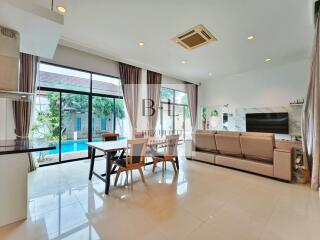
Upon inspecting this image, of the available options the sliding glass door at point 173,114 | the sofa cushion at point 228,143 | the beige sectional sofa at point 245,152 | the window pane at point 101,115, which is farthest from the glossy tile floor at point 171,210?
the sliding glass door at point 173,114

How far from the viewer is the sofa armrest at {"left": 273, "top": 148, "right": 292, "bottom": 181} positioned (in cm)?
315

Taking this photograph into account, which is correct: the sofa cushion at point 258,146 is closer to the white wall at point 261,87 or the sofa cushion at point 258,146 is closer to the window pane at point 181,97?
the white wall at point 261,87

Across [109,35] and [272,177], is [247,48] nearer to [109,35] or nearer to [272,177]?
[272,177]

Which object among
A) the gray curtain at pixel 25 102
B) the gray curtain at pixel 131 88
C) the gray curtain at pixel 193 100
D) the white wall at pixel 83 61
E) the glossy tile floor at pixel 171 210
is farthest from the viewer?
the gray curtain at pixel 193 100

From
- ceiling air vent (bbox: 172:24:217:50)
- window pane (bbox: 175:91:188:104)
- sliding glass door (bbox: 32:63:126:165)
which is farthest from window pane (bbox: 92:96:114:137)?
window pane (bbox: 175:91:188:104)

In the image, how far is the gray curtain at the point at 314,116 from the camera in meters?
2.88

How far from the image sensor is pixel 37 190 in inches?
112

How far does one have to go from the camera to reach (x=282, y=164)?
3.22 meters

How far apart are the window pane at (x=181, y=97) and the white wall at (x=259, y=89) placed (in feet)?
3.01

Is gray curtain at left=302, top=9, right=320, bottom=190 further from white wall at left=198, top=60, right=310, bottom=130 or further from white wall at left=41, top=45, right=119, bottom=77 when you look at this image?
white wall at left=41, top=45, right=119, bottom=77

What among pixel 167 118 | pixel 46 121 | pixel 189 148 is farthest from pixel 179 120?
pixel 46 121

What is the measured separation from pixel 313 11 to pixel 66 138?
6281 millimetres

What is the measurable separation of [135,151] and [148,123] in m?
3.16

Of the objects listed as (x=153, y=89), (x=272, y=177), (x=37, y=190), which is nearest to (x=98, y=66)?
(x=153, y=89)
